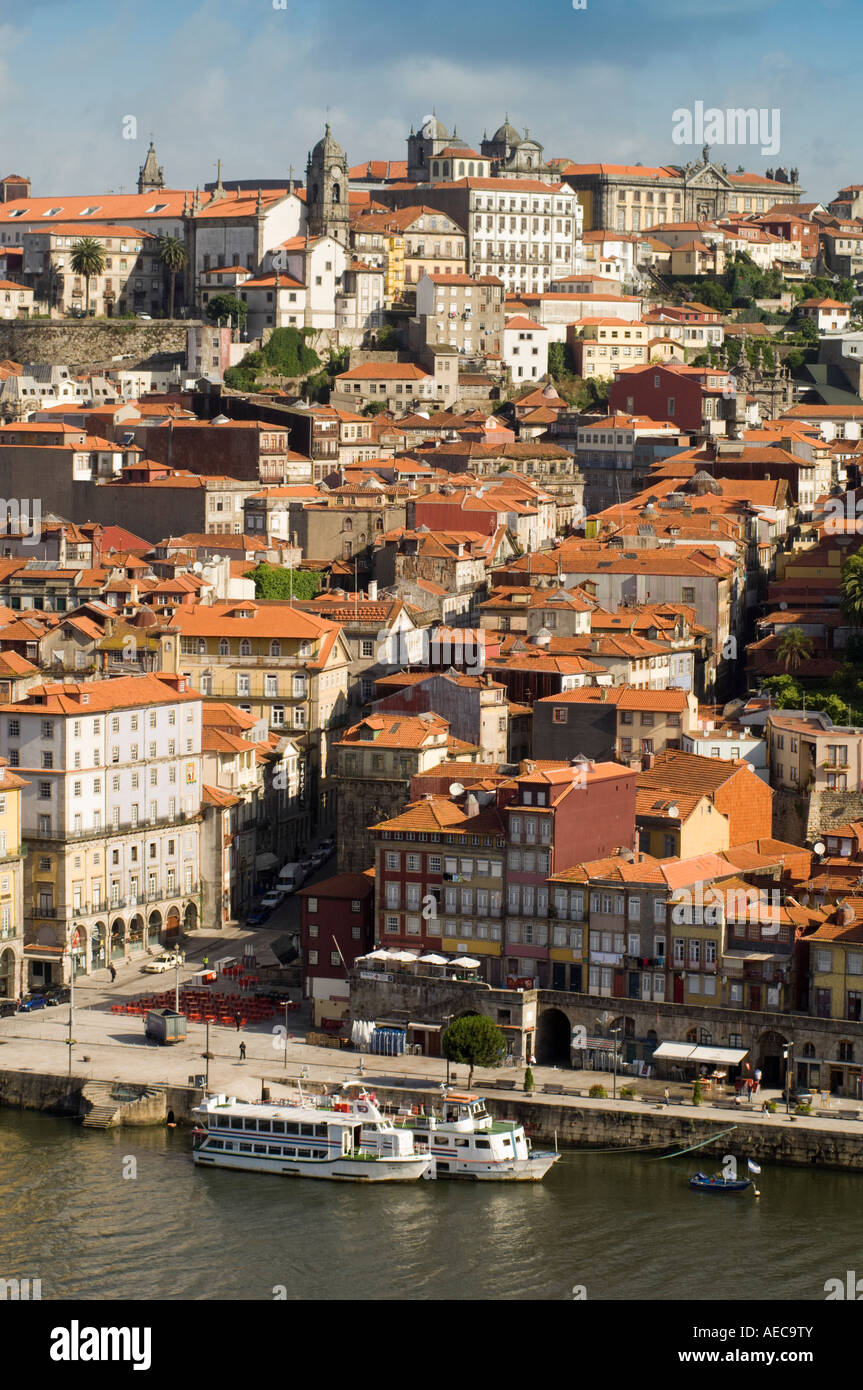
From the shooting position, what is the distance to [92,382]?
479ft

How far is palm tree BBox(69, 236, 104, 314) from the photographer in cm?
15438

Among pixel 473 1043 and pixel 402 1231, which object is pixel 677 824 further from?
pixel 402 1231

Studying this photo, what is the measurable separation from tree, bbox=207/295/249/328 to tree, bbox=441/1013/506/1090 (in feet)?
287

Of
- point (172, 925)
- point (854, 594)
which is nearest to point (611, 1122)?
point (172, 925)

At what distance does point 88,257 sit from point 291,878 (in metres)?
80.0

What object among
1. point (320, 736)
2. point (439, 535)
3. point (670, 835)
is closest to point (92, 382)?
point (439, 535)

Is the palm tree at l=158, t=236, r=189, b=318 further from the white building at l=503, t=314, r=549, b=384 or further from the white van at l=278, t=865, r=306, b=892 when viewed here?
the white van at l=278, t=865, r=306, b=892

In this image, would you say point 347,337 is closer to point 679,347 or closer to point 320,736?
point 679,347

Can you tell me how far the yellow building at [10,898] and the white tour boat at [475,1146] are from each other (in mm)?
14044

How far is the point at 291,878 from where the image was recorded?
80.7 m

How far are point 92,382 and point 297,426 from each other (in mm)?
19731

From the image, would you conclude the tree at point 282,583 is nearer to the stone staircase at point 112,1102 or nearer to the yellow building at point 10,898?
the yellow building at point 10,898

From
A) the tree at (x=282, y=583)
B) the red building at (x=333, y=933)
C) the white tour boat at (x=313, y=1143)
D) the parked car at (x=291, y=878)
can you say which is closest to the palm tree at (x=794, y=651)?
the tree at (x=282, y=583)

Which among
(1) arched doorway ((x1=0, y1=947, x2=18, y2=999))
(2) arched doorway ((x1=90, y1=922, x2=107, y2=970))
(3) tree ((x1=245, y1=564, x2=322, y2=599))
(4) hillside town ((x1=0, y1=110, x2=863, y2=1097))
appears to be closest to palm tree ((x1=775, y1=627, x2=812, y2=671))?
(4) hillside town ((x1=0, y1=110, x2=863, y2=1097))
